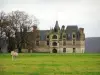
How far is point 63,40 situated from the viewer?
103m

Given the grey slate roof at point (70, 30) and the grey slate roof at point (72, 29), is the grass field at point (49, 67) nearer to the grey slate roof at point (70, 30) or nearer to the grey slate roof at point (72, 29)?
the grey slate roof at point (70, 30)

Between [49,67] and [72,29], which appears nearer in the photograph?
[49,67]

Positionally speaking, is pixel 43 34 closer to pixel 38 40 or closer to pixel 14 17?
pixel 38 40

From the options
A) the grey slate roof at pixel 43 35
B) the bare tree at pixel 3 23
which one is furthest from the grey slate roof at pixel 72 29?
the bare tree at pixel 3 23

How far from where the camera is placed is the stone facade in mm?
100975

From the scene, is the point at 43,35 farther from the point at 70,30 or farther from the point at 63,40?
the point at 70,30

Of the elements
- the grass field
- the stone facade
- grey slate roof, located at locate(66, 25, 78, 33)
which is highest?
grey slate roof, located at locate(66, 25, 78, 33)

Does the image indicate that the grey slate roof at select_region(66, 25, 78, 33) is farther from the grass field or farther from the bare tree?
the grass field

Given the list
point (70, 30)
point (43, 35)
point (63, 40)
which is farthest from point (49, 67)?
point (43, 35)

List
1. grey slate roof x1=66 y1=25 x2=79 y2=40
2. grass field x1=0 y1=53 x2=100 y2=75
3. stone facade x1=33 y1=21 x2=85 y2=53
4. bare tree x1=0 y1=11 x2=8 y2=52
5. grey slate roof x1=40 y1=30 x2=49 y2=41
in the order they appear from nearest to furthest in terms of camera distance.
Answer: grass field x1=0 y1=53 x2=100 y2=75 < bare tree x1=0 y1=11 x2=8 y2=52 < stone facade x1=33 y1=21 x2=85 y2=53 < grey slate roof x1=66 y1=25 x2=79 y2=40 < grey slate roof x1=40 y1=30 x2=49 y2=41

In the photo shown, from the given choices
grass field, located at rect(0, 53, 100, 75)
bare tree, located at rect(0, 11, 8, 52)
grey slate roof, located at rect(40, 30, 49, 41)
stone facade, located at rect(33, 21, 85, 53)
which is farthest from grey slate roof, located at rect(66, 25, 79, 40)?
grass field, located at rect(0, 53, 100, 75)

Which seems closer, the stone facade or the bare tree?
the bare tree

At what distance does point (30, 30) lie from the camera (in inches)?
3428

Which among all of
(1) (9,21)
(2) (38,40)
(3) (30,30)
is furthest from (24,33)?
(2) (38,40)
